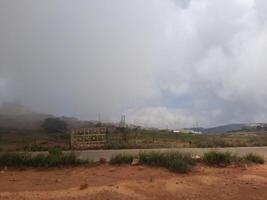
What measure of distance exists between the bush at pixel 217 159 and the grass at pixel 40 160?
462cm

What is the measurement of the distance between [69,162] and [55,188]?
3.77m

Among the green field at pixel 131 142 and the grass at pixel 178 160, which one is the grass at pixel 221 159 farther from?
the green field at pixel 131 142

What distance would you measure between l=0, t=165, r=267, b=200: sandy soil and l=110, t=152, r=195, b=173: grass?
33 cm

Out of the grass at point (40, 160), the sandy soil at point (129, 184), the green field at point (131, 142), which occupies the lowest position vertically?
the sandy soil at point (129, 184)

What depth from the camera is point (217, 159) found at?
61.1 ft

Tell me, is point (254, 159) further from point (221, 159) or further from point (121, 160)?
point (121, 160)

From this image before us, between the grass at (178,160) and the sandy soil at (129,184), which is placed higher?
the grass at (178,160)

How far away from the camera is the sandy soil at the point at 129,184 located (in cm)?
1312

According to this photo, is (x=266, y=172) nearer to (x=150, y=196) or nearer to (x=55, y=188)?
(x=150, y=196)

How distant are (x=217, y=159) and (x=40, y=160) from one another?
21.9ft

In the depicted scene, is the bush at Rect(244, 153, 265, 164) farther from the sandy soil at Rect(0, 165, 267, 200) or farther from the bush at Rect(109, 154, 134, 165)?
the bush at Rect(109, 154, 134, 165)

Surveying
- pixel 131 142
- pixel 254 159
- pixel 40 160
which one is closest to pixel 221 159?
pixel 254 159

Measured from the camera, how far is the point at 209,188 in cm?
→ 1466

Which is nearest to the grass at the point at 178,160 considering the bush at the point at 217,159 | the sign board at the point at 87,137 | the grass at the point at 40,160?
the bush at the point at 217,159
